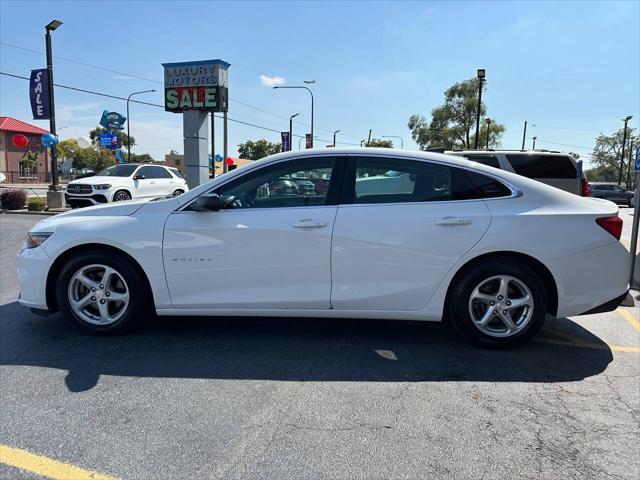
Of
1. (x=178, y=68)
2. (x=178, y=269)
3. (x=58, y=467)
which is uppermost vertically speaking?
(x=178, y=68)

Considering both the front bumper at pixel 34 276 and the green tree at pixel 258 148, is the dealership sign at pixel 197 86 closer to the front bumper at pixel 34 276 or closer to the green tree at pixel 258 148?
the front bumper at pixel 34 276

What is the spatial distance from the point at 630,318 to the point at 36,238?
594cm

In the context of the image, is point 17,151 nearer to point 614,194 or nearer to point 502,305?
point 614,194

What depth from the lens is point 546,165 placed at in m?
9.79

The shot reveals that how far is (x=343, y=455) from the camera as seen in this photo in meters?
2.53

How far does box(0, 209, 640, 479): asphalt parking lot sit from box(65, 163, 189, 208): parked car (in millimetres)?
11577

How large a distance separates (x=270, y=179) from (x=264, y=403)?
182 cm

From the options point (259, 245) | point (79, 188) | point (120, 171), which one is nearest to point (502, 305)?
point (259, 245)

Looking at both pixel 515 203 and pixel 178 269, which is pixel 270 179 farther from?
pixel 515 203

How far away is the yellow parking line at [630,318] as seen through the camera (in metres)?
4.92

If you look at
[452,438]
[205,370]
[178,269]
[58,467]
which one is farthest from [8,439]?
[452,438]

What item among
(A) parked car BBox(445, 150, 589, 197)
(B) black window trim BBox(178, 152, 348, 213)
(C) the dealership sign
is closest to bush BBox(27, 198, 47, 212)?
(C) the dealership sign

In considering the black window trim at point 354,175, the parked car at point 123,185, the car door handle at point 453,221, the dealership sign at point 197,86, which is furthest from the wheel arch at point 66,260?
the dealership sign at point 197,86

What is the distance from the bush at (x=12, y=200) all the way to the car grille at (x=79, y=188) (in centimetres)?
404
